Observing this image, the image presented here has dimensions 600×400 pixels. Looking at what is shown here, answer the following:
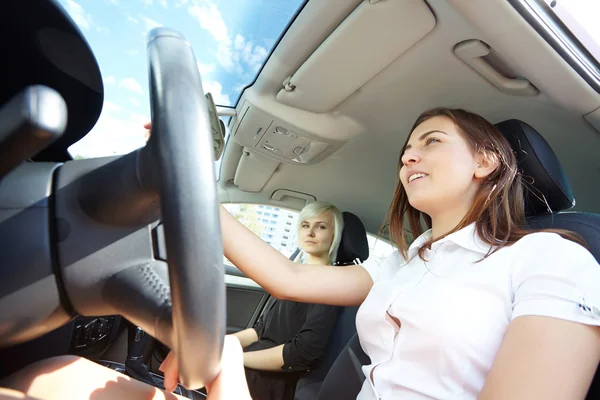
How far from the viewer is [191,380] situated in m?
0.40

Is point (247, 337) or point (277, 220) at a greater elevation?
point (277, 220)

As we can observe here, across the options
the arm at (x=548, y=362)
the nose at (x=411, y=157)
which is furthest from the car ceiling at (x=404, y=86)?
the arm at (x=548, y=362)

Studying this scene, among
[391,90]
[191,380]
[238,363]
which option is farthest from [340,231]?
[191,380]

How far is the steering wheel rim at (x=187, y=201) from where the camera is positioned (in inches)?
13.1

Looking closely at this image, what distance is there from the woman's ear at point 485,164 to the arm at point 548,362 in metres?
0.50

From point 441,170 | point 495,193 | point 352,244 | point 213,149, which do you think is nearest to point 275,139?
point 352,244

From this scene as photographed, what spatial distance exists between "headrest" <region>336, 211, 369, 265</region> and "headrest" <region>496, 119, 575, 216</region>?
1218 millimetres

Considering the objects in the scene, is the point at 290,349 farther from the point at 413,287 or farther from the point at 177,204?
the point at 177,204

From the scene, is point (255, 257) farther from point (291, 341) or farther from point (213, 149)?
point (291, 341)

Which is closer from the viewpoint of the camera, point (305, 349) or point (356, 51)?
point (356, 51)

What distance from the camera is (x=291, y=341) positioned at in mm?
2100

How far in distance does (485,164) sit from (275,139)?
1.03 m

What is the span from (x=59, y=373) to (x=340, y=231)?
188 centimetres

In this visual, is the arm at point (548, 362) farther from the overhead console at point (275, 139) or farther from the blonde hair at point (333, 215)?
the blonde hair at point (333, 215)
